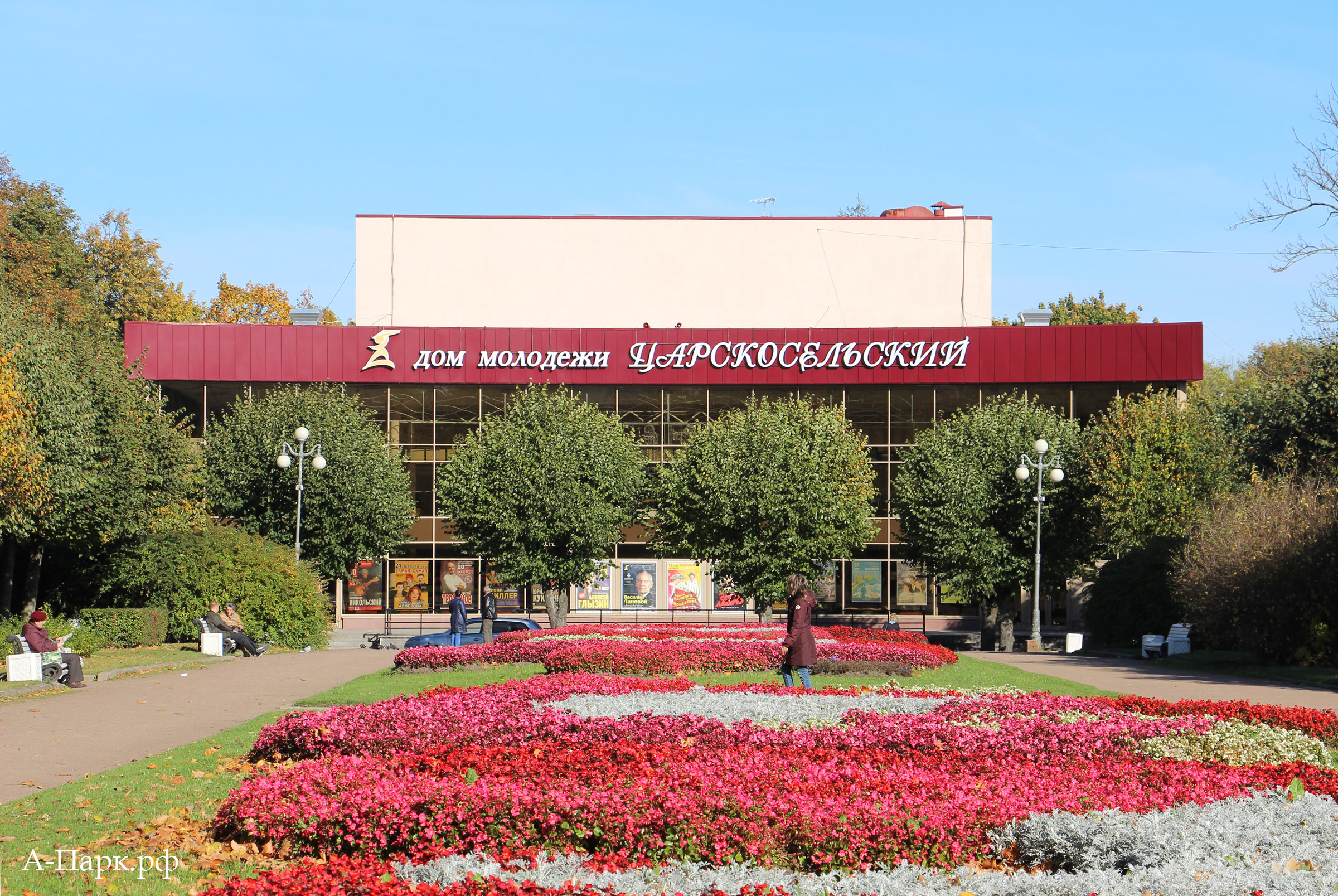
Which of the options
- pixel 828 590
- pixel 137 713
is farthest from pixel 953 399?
pixel 137 713

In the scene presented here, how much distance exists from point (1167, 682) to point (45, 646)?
63.1 feet

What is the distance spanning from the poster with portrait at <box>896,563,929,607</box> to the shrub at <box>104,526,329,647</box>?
25.9 m

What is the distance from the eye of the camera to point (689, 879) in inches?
222

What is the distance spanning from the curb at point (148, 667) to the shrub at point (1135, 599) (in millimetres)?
23031

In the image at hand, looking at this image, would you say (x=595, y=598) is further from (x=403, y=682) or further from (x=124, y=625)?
(x=403, y=682)

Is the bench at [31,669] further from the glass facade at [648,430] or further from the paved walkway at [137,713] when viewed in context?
the glass facade at [648,430]

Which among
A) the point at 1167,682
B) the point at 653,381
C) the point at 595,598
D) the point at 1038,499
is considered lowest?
the point at 595,598

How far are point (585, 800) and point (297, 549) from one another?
85.1ft

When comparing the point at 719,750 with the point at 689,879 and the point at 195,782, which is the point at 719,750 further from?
the point at 195,782

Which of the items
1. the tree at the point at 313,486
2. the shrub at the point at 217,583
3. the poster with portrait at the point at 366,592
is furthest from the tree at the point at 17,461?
the poster with portrait at the point at 366,592

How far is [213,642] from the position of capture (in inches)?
987

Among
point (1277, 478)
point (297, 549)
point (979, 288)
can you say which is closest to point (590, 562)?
point (297, 549)

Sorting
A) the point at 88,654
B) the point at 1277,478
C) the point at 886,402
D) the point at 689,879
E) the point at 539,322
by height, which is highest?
the point at 539,322

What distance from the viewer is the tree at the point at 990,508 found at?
34438 mm
